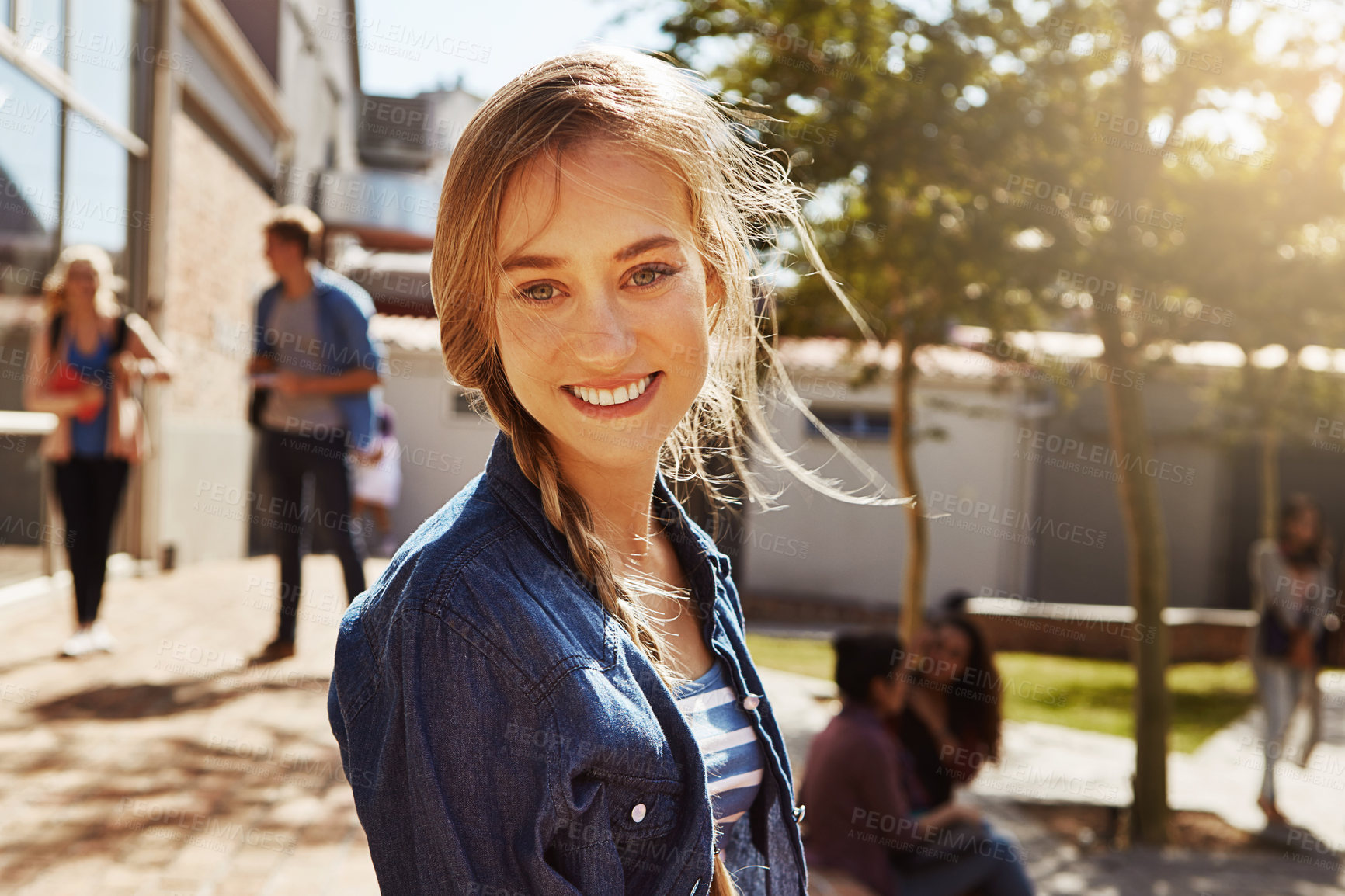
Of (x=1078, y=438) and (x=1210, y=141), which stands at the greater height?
(x=1210, y=141)

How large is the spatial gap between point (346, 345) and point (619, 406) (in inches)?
161

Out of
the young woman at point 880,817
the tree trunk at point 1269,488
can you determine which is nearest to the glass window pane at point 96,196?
the young woman at point 880,817

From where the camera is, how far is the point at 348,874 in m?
3.28

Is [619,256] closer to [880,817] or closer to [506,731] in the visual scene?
[506,731]

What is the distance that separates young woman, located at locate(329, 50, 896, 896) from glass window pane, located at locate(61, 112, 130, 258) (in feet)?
23.5

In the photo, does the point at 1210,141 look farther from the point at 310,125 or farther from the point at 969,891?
the point at 310,125

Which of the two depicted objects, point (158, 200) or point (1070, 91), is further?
point (158, 200)

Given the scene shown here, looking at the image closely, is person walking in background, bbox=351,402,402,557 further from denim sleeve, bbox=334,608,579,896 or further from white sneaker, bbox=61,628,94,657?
denim sleeve, bbox=334,608,579,896

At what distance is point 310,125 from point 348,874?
16.3m

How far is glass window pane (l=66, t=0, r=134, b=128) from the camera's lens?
7336 mm

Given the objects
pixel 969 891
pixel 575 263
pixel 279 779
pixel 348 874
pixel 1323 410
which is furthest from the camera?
pixel 1323 410

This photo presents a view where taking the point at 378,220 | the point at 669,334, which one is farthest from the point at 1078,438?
the point at 669,334

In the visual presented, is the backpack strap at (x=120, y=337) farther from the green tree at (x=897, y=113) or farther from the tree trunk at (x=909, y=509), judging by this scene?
the tree trunk at (x=909, y=509)

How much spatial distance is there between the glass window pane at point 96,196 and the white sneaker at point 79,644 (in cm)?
316
